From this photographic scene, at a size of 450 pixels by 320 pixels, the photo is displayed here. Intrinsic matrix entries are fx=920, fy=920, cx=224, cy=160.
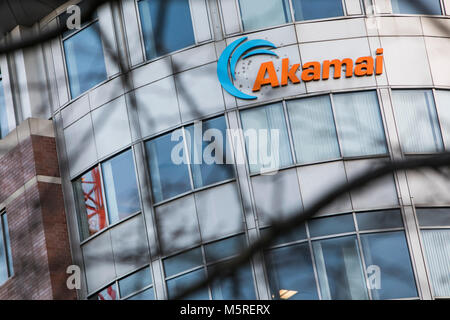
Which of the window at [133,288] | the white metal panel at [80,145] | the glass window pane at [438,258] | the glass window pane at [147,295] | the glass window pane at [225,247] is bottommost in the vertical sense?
the glass window pane at [438,258]

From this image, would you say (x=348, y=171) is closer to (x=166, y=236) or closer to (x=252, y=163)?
(x=252, y=163)

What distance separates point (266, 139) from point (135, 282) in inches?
151

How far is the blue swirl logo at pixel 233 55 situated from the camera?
18391mm

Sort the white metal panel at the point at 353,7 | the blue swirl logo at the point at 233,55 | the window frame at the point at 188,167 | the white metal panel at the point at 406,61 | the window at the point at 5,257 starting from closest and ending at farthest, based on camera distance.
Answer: the window frame at the point at 188,167, the white metal panel at the point at 406,61, the blue swirl logo at the point at 233,55, the white metal panel at the point at 353,7, the window at the point at 5,257

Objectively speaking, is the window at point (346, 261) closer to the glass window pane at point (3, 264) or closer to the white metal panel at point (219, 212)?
the white metal panel at point (219, 212)

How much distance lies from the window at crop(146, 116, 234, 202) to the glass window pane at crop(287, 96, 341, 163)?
138cm

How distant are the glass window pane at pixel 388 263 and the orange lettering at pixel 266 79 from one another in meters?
3.56

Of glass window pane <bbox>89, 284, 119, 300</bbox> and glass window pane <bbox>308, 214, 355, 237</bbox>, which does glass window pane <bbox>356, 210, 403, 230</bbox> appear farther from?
glass window pane <bbox>89, 284, 119, 300</bbox>

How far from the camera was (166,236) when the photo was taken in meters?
18.1

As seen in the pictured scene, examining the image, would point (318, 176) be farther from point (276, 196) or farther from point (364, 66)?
point (364, 66)

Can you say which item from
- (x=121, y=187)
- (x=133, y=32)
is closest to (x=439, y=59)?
(x=133, y=32)

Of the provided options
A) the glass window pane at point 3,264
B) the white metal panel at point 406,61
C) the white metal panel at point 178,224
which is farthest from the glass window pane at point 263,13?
the glass window pane at point 3,264
